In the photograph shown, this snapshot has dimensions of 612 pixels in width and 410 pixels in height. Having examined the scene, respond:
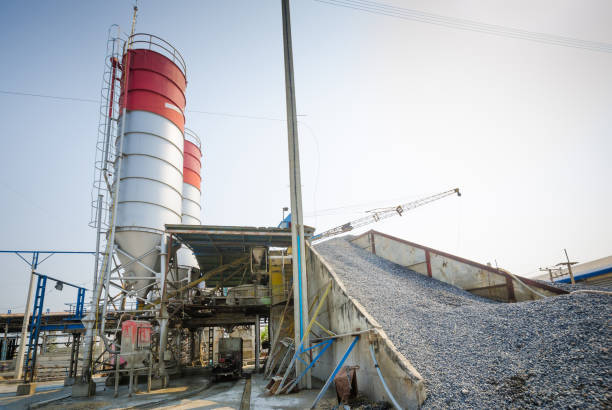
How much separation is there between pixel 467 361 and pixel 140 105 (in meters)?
16.2

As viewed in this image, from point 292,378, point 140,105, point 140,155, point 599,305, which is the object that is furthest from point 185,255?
point 599,305

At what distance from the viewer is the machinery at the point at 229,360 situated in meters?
16.4

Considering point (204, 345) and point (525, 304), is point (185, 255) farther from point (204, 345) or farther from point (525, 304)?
point (204, 345)

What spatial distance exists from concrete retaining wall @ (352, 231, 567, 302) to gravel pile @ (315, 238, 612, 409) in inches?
118

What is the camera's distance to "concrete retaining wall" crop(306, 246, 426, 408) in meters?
5.80

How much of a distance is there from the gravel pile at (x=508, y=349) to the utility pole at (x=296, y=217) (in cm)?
200

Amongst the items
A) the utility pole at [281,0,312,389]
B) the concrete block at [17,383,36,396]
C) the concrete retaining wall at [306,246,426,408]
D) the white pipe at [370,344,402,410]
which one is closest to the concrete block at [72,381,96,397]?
the concrete block at [17,383,36,396]

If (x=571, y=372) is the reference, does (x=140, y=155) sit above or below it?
above

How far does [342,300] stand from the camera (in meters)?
9.50

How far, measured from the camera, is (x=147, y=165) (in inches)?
596

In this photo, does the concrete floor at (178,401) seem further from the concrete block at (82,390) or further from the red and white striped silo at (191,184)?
the red and white striped silo at (191,184)

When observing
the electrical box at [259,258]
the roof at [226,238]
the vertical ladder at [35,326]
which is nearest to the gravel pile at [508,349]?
the roof at [226,238]

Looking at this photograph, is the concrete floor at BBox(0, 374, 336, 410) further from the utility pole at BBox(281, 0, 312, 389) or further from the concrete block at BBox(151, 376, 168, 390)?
the utility pole at BBox(281, 0, 312, 389)

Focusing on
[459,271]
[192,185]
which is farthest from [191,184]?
[459,271]
